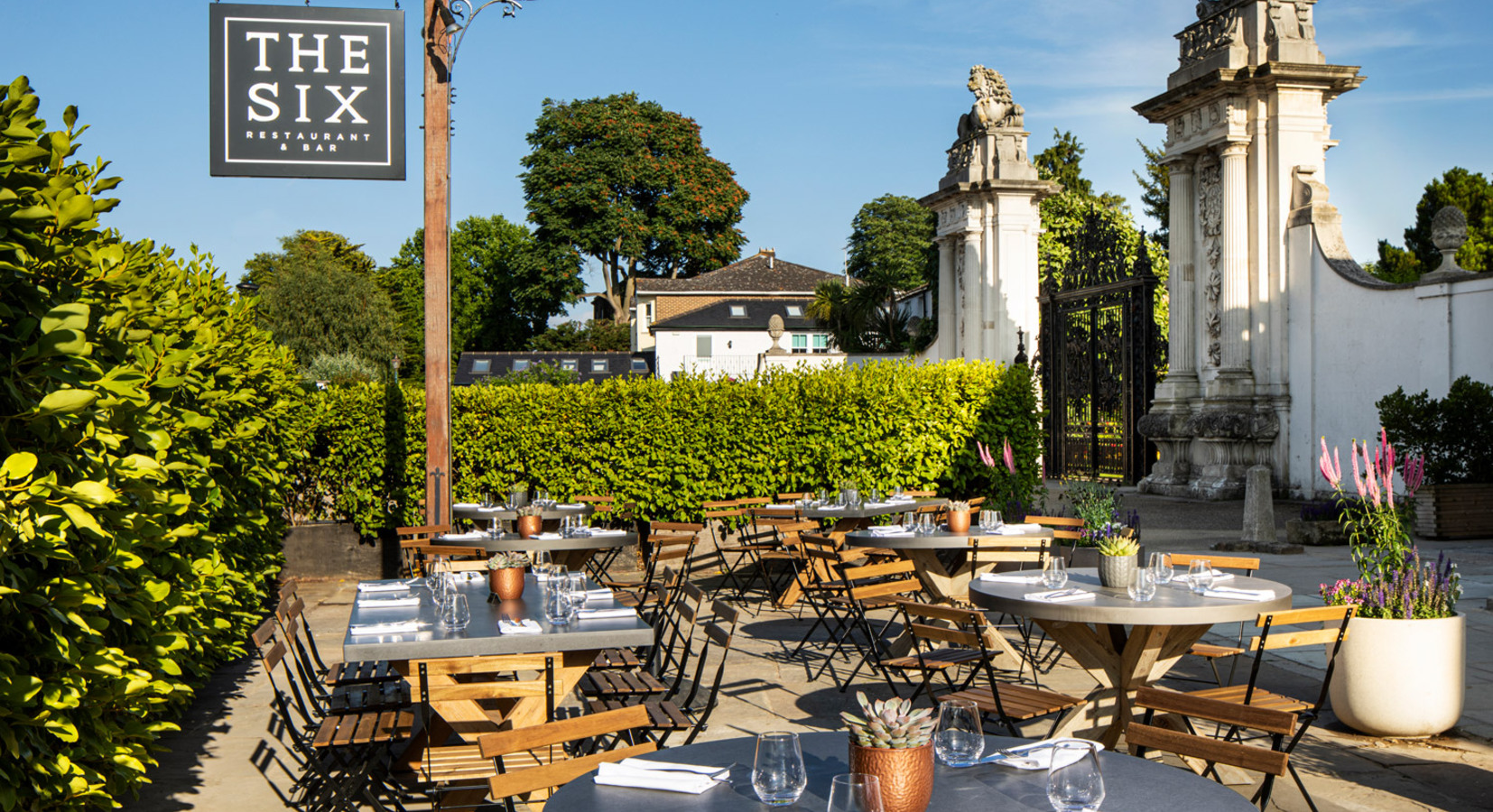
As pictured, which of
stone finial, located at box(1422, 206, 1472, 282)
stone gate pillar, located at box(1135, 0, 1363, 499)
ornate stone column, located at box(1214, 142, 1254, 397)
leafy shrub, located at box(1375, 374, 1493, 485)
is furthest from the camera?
ornate stone column, located at box(1214, 142, 1254, 397)

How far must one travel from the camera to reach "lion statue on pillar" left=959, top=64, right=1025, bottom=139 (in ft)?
67.8

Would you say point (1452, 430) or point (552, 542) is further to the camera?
point (1452, 430)

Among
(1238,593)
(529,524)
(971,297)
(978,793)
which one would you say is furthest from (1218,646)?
(971,297)

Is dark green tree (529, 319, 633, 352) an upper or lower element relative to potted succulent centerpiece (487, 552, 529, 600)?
upper

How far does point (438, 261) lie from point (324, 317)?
4084 cm

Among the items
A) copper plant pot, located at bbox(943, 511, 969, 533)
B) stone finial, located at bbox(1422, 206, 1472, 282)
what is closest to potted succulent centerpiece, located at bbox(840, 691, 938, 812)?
copper plant pot, located at bbox(943, 511, 969, 533)

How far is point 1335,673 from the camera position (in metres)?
6.09

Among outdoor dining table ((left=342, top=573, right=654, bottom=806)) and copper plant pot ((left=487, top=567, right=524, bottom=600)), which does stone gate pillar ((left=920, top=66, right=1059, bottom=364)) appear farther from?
outdoor dining table ((left=342, top=573, right=654, bottom=806))

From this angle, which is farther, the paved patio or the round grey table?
the paved patio

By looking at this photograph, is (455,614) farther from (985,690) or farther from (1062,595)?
(1062,595)

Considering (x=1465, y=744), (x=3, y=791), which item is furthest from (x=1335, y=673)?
(x=3, y=791)

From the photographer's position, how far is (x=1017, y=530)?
8250mm

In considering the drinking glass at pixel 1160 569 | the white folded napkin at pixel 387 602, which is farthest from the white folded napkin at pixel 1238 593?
the white folded napkin at pixel 387 602

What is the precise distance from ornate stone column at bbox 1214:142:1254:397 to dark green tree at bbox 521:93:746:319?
1338 inches
